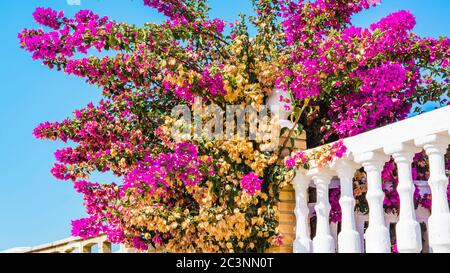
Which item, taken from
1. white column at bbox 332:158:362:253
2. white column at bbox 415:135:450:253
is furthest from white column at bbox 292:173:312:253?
white column at bbox 415:135:450:253

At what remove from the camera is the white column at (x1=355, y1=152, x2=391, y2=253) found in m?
5.07

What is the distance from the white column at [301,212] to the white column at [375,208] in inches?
31.6

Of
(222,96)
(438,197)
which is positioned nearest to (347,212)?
(438,197)

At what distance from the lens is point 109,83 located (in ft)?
25.3

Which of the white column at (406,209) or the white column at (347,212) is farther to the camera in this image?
the white column at (347,212)

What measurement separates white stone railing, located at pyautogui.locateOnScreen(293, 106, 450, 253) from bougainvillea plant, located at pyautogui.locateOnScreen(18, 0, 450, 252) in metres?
0.23

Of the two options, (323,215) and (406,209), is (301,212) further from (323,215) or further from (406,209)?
(406,209)

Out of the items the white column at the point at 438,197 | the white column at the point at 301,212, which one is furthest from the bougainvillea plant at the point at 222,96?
the white column at the point at 438,197

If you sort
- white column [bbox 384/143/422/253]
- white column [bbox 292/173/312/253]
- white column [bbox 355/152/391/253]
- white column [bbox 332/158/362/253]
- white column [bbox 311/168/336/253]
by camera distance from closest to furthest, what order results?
white column [bbox 384/143/422/253] → white column [bbox 355/152/391/253] → white column [bbox 332/158/362/253] → white column [bbox 311/168/336/253] → white column [bbox 292/173/312/253]

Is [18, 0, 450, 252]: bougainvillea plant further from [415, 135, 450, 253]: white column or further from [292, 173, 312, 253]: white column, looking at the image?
[415, 135, 450, 253]: white column

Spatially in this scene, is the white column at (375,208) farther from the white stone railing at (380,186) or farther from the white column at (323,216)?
the white column at (323,216)

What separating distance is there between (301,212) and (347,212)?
65cm

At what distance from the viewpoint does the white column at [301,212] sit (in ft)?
19.4
